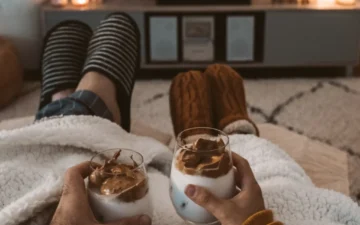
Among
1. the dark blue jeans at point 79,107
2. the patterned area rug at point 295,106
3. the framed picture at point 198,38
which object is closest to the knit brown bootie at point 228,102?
the dark blue jeans at point 79,107

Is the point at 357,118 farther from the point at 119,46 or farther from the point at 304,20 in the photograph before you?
the point at 119,46

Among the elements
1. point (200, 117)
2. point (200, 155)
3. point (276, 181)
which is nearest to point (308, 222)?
point (276, 181)

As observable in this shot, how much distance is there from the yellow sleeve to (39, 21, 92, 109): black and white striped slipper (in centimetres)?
90

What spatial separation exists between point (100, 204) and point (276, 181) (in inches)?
15.1

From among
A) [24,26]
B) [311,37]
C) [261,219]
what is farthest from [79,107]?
[311,37]

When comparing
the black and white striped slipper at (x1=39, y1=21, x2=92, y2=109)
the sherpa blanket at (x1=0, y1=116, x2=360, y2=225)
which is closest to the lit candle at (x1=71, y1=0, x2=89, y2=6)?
the black and white striped slipper at (x1=39, y1=21, x2=92, y2=109)

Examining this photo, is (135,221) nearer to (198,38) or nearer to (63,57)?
(63,57)

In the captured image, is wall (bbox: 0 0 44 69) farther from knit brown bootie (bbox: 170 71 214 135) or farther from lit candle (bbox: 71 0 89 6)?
knit brown bootie (bbox: 170 71 214 135)

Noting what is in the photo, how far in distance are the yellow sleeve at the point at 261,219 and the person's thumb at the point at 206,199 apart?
0.12 ft

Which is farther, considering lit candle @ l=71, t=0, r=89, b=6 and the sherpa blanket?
lit candle @ l=71, t=0, r=89, b=6

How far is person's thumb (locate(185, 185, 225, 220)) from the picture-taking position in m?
0.65

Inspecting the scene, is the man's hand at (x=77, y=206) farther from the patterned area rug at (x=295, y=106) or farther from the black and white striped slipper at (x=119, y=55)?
the patterned area rug at (x=295, y=106)

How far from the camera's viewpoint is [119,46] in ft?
4.69

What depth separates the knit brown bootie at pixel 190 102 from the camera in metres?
1.33
